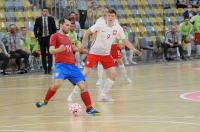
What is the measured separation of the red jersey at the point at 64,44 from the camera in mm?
11773

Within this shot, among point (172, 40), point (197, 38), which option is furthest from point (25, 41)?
point (197, 38)

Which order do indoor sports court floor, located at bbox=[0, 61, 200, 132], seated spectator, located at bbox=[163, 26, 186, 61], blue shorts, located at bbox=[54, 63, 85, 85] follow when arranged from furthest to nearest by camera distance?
seated spectator, located at bbox=[163, 26, 186, 61], blue shorts, located at bbox=[54, 63, 85, 85], indoor sports court floor, located at bbox=[0, 61, 200, 132]

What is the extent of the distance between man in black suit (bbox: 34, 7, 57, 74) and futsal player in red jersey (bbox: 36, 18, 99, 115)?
10.5 m

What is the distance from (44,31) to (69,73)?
11.1 meters

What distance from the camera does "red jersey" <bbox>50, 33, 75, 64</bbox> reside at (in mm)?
11773

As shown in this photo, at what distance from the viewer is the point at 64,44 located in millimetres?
11805

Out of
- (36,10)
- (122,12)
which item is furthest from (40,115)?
(122,12)

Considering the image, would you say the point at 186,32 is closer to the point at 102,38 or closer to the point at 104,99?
the point at 102,38

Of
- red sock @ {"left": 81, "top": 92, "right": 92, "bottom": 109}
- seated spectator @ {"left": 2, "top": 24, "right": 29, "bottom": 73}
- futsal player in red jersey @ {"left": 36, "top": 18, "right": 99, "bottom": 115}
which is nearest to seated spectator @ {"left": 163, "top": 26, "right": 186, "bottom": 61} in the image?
seated spectator @ {"left": 2, "top": 24, "right": 29, "bottom": 73}

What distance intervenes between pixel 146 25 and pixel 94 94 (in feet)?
56.0

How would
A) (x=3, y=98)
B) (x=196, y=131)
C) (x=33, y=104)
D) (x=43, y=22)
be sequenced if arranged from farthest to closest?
(x=43, y=22) < (x=3, y=98) < (x=33, y=104) < (x=196, y=131)

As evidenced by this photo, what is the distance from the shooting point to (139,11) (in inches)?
1271

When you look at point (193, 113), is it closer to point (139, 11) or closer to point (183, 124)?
point (183, 124)

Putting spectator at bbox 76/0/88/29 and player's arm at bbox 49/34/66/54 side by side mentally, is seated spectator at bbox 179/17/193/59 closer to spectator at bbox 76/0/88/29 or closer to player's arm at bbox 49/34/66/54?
spectator at bbox 76/0/88/29
